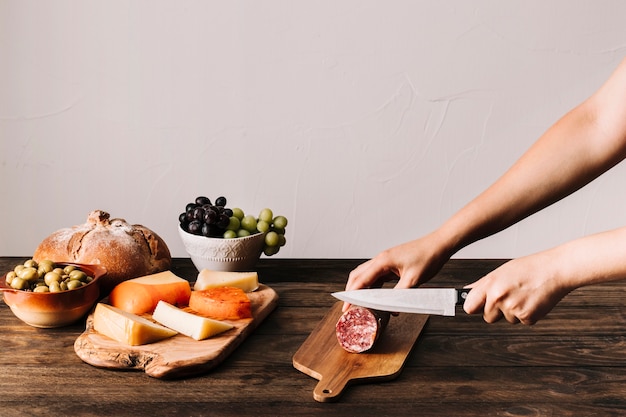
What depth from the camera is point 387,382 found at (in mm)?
1241

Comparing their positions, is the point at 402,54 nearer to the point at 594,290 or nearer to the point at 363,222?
the point at 363,222

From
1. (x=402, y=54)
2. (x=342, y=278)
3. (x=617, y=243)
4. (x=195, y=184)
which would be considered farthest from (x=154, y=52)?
(x=617, y=243)

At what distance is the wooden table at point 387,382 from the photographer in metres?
1.15

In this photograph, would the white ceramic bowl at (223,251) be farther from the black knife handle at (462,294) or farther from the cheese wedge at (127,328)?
the black knife handle at (462,294)

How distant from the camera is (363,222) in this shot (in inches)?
95.5

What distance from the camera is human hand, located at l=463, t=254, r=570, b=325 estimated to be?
121 cm

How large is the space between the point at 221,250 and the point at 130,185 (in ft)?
2.58

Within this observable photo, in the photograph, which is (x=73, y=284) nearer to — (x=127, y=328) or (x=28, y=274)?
(x=28, y=274)

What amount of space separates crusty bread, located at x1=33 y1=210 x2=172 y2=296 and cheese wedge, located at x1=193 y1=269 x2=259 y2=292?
16 centimetres

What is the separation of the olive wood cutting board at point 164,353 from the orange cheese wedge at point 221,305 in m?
0.05

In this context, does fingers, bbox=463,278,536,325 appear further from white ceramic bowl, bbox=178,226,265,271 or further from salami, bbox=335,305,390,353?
white ceramic bowl, bbox=178,226,265,271

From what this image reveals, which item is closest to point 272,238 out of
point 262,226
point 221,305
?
point 262,226

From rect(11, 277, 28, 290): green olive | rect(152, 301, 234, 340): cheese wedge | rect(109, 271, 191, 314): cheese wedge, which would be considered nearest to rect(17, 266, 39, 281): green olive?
rect(11, 277, 28, 290): green olive

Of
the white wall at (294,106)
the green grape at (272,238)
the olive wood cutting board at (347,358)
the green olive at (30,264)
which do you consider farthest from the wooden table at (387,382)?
the white wall at (294,106)
